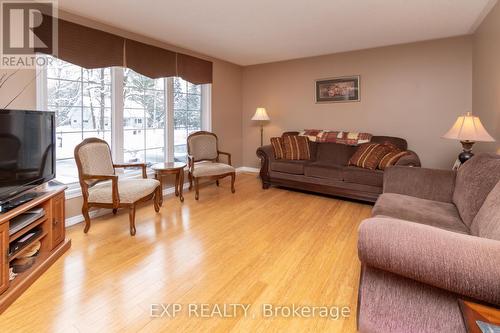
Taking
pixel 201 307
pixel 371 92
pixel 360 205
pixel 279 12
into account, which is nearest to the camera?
pixel 201 307

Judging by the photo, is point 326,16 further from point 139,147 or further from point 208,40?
point 139,147

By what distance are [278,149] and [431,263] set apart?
3.55 metres

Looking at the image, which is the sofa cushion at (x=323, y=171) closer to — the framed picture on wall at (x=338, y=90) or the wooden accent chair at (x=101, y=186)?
the framed picture on wall at (x=338, y=90)

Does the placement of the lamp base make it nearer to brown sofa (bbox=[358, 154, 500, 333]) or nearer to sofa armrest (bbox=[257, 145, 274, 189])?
brown sofa (bbox=[358, 154, 500, 333])

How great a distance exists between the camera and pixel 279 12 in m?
2.86

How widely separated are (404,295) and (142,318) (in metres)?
1.39

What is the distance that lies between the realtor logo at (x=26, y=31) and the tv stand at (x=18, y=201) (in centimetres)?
126

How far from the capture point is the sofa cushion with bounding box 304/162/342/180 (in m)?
3.84

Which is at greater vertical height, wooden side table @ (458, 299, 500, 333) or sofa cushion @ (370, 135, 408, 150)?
sofa cushion @ (370, 135, 408, 150)

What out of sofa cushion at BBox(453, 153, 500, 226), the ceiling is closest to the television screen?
the ceiling

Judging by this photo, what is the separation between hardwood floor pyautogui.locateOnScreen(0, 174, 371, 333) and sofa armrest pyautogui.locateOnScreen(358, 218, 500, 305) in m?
0.69

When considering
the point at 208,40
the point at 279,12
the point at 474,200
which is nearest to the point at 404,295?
the point at 474,200

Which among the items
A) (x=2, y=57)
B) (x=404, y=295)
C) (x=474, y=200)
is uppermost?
(x=2, y=57)

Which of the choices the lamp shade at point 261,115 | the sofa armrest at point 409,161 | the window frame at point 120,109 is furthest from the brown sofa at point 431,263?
the lamp shade at point 261,115
